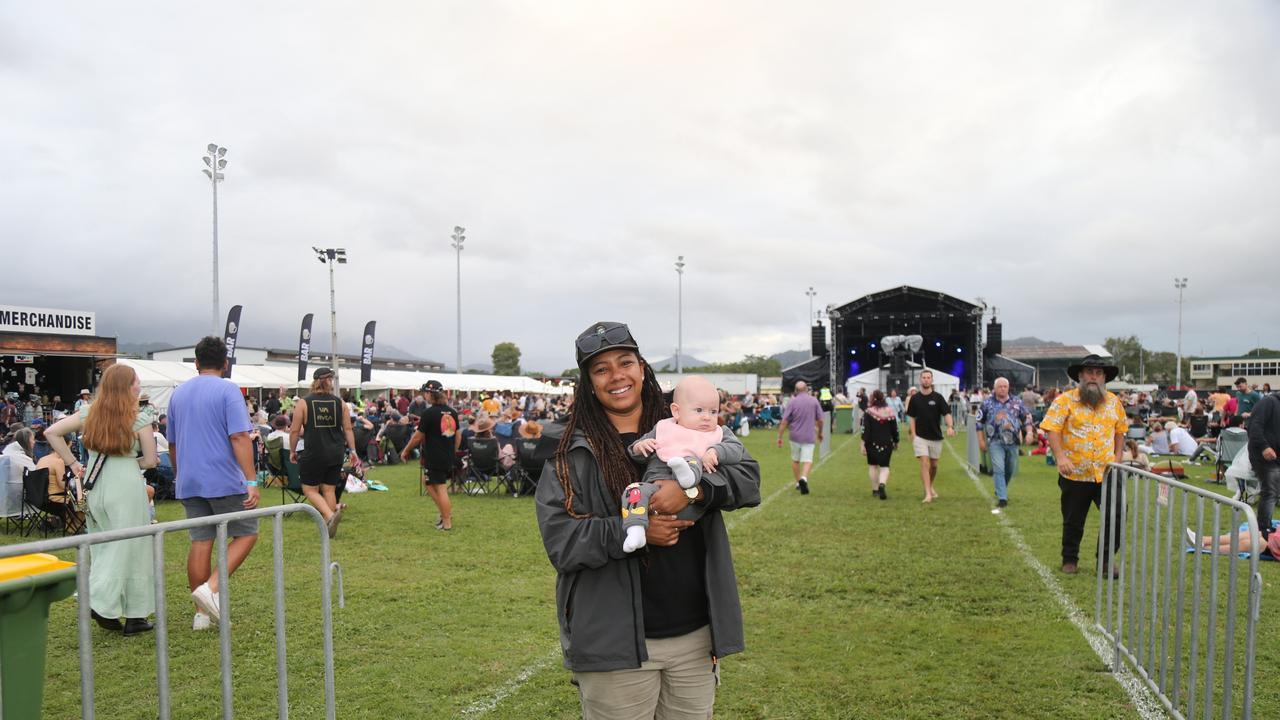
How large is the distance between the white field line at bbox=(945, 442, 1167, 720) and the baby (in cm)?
293

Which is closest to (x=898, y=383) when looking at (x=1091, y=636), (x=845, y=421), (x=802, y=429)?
(x=845, y=421)

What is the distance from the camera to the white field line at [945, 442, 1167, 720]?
4.11 metres

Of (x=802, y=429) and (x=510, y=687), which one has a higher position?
(x=802, y=429)

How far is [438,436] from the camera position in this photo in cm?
958

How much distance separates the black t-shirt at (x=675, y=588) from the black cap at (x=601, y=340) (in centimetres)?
60

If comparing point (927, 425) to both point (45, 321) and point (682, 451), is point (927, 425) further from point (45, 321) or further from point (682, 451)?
point (45, 321)

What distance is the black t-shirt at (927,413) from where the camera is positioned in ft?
36.4

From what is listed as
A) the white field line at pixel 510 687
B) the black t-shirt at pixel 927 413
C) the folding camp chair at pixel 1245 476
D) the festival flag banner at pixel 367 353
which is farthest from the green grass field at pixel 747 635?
the festival flag banner at pixel 367 353

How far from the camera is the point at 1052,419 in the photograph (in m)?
6.68

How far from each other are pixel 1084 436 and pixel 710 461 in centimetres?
523

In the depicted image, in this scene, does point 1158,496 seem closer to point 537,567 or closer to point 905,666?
point 905,666

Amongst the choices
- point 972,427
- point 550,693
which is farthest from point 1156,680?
point 972,427

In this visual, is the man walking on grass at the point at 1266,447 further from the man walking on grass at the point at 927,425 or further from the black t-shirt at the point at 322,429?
the black t-shirt at the point at 322,429

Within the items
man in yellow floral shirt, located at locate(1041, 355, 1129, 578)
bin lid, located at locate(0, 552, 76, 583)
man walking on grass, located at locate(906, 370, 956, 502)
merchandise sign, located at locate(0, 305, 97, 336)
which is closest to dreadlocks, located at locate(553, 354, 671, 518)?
bin lid, located at locate(0, 552, 76, 583)
